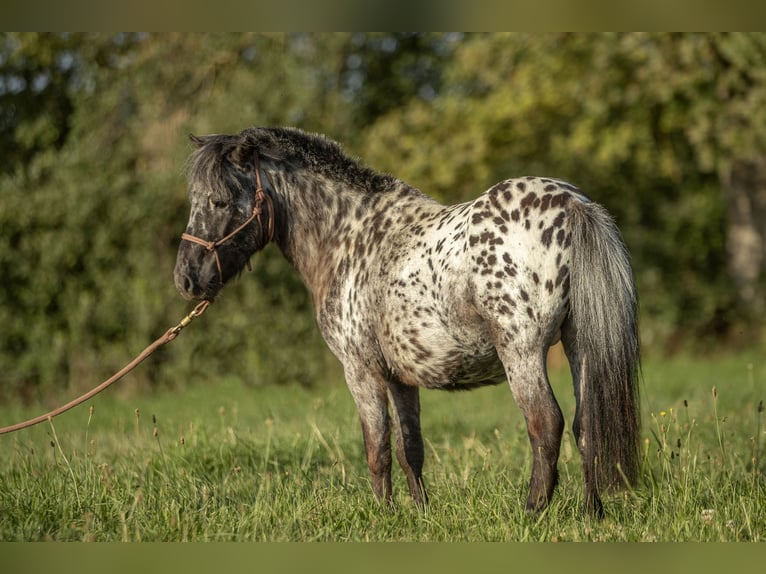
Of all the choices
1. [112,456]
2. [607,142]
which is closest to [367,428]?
[112,456]

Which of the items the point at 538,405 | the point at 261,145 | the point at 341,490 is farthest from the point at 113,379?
the point at 538,405

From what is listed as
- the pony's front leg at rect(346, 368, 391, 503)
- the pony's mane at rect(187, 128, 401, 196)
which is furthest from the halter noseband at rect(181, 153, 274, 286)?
the pony's front leg at rect(346, 368, 391, 503)

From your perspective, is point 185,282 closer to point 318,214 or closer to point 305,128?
point 318,214

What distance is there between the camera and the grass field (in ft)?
14.5

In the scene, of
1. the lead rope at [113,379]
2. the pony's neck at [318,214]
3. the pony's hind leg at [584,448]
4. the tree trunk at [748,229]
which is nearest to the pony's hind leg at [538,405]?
the pony's hind leg at [584,448]

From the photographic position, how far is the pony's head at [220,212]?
537 centimetres

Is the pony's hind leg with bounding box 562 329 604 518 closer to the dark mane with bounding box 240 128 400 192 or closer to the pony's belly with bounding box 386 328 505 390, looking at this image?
the pony's belly with bounding box 386 328 505 390

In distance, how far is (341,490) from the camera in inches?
215

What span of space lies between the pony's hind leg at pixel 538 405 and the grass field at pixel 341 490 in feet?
0.86

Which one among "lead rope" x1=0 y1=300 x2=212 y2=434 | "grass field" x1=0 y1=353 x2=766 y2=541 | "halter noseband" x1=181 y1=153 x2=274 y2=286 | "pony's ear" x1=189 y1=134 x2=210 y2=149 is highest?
"pony's ear" x1=189 y1=134 x2=210 y2=149

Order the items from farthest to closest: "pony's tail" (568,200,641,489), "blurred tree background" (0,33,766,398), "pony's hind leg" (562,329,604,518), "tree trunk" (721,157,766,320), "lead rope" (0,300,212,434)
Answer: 1. "tree trunk" (721,157,766,320)
2. "blurred tree background" (0,33,766,398)
3. "lead rope" (0,300,212,434)
4. "pony's hind leg" (562,329,604,518)
5. "pony's tail" (568,200,641,489)

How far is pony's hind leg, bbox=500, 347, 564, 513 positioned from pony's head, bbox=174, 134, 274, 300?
6.42ft

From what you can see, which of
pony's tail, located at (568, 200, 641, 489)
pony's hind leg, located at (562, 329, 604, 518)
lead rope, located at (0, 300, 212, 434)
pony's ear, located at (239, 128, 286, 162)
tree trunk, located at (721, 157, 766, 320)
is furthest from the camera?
tree trunk, located at (721, 157, 766, 320)

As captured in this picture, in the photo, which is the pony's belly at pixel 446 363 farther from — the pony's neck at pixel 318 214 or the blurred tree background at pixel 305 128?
the blurred tree background at pixel 305 128
